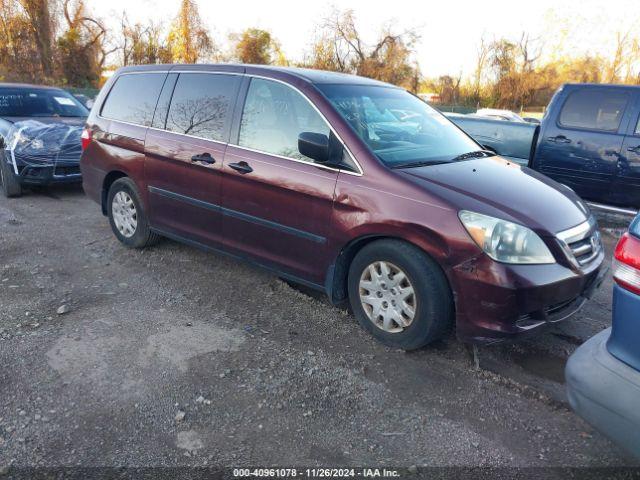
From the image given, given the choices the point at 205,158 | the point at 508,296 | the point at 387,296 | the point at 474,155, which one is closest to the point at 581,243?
the point at 508,296

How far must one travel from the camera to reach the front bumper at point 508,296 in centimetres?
297

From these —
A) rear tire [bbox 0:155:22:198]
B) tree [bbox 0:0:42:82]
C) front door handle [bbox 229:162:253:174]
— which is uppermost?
tree [bbox 0:0:42:82]

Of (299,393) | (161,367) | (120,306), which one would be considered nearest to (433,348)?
(299,393)

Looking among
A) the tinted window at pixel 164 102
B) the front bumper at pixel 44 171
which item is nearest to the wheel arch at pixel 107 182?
the tinted window at pixel 164 102

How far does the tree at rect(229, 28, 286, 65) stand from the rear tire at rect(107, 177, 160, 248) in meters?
30.4

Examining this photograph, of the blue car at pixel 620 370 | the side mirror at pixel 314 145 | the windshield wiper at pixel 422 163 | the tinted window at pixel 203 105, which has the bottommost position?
the blue car at pixel 620 370

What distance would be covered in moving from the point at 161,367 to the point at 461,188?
7.32 ft

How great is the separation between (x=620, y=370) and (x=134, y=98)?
4.71 m

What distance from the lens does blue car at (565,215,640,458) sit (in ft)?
6.50

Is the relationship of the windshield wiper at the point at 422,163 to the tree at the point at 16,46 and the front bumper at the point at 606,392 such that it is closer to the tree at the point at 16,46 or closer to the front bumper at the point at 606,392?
the front bumper at the point at 606,392

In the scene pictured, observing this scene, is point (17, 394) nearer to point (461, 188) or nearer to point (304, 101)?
point (304, 101)

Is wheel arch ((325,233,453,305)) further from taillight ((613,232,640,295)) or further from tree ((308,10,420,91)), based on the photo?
tree ((308,10,420,91))

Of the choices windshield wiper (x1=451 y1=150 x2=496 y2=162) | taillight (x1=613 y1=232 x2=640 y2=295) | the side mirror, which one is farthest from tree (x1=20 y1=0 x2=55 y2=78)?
taillight (x1=613 y1=232 x2=640 y2=295)

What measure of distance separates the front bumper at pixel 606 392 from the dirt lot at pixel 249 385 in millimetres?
518
